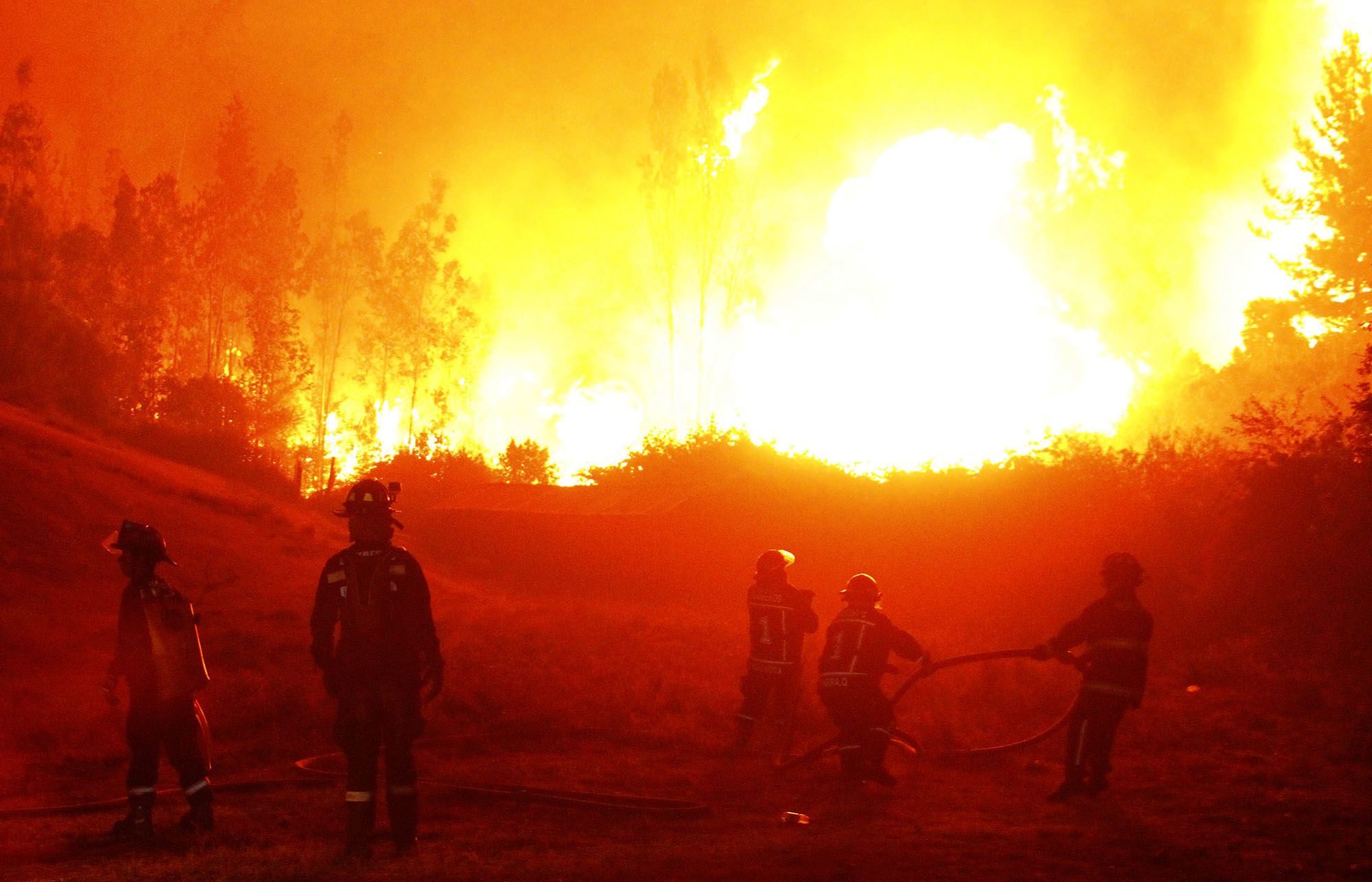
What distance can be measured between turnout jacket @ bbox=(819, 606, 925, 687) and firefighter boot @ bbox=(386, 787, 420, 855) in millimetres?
4340

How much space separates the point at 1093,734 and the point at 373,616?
613 cm

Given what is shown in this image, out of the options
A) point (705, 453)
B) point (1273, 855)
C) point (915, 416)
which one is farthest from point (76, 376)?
point (1273, 855)

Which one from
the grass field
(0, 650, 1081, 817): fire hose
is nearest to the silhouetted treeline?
the grass field

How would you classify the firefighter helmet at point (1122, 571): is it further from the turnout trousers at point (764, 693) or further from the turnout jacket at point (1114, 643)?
the turnout trousers at point (764, 693)

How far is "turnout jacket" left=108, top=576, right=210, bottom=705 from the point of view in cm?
808

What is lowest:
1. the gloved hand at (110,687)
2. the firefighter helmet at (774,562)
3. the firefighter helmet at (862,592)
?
the gloved hand at (110,687)

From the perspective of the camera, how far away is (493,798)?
9742 mm

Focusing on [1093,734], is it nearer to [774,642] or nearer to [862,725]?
[862,725]

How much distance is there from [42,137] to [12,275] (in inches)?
1099

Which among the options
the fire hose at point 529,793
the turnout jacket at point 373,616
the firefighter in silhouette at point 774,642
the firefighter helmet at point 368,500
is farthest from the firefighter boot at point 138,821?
the firefighter in silhouette at point 774,642

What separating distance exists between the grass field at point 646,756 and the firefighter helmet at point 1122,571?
1.88m

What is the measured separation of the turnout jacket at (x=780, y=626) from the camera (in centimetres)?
1226

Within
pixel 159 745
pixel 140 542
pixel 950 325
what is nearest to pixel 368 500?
pixel 140 542

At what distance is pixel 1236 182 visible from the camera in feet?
194
